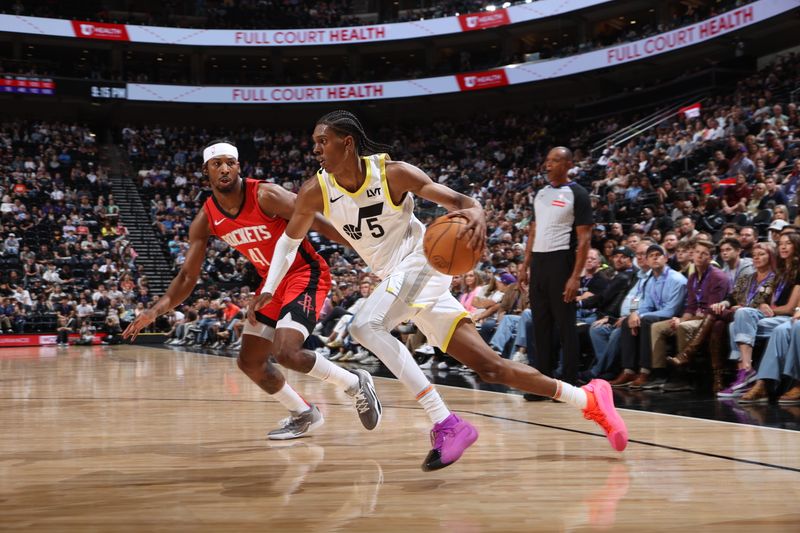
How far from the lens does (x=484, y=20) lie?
88.4 ft

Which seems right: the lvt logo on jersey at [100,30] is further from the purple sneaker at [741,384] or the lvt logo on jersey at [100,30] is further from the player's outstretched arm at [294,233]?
the purple sneaker at [741,384]

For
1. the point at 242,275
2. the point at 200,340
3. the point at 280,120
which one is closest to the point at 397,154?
the point at 280,120

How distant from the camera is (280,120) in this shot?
3133 centimetres

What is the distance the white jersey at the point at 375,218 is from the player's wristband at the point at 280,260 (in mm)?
290

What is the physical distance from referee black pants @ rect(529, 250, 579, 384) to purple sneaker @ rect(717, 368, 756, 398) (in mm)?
1113

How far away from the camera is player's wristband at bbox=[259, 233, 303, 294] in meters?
4.05

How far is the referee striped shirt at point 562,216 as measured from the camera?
6.01m

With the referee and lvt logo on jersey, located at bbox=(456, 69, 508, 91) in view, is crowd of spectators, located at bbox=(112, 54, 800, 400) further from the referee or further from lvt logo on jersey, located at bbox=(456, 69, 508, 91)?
lvt logo on jersey, located at bbox=(456, 69, 508, 91)

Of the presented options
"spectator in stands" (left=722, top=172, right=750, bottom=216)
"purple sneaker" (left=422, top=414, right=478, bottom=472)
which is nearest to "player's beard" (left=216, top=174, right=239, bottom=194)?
"purple sneaker" (left=422, top=414, right=478, bottom=472)

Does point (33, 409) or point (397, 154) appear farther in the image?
point (397, 154)

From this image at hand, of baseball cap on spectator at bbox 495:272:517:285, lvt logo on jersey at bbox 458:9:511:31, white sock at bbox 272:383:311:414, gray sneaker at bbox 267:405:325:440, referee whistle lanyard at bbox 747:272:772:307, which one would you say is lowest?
gray sneaker at bbox 267:405:325:440

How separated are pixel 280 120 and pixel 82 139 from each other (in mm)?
7534

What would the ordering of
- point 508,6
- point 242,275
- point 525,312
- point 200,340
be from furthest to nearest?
point 508,6 < point 242,275 < point 200,340 < point 525,312

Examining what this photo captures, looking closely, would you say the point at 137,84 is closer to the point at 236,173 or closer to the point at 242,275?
the point at 242,275
